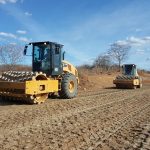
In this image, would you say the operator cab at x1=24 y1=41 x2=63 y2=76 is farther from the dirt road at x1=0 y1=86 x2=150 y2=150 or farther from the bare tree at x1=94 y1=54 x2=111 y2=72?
the bare tree at x1=94 y1=54 x2=111 y2=72

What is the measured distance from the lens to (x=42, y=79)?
14391 mm

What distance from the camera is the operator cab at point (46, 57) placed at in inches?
613

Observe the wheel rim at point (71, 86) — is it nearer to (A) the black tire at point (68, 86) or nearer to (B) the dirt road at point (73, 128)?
(A) the black tire at point (68, 86)

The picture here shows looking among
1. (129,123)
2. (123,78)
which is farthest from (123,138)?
(123,78)

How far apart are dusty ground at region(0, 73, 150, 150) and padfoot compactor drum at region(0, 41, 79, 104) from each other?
85 centimetres

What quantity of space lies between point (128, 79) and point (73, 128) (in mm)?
18876

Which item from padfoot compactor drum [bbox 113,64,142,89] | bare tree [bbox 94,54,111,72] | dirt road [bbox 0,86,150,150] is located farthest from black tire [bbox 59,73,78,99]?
bare tree [bbox 94,54,111,72]

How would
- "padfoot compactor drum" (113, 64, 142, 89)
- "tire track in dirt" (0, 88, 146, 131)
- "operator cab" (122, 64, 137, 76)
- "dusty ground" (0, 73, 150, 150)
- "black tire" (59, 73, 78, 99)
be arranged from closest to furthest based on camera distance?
"dusty ground" (0, 73, 150, 150)
"tire track in dirt" (0, 88, 146, 131)
"black tire" (59, 73, 78, 99)
"padfoot compactor drum" (113, 64, 142, 89)
"operator cab" (122, 64, 137, 76)

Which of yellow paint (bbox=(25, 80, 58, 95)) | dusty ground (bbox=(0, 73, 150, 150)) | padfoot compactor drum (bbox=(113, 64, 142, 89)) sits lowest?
dusty ground (bbox=(0, 73, 150, 150))

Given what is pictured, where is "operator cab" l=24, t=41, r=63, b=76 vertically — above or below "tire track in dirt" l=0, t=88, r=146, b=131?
above

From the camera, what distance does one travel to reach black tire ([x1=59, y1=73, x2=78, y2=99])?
15.9m

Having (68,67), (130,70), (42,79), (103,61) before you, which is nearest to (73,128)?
(42,79)

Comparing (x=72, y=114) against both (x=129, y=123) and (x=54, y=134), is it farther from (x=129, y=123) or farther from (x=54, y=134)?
(x=54, y=134)

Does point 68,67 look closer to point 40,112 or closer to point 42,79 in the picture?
point 42,79
